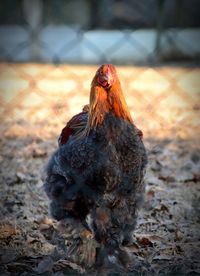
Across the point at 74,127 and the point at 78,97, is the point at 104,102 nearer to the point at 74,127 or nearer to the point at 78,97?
the point at 74,127

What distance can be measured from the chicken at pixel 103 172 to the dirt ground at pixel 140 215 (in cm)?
22

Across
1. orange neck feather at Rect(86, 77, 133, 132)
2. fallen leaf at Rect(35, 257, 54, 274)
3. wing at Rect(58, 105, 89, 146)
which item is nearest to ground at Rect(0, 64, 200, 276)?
fallen leaf at Rect(35, 257, 54, 274)

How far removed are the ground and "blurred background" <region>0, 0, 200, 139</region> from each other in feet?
0.06

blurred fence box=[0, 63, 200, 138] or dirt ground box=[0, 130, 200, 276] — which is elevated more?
blurred fence box=[0, 63, 200, 138]

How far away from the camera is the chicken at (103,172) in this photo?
2.48 m

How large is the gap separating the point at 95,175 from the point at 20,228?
817 mm

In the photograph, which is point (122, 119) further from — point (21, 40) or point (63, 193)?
point (21, 40)

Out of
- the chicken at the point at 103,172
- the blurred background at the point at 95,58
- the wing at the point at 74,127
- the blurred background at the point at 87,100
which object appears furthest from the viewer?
the blurred background at the point at 95,58

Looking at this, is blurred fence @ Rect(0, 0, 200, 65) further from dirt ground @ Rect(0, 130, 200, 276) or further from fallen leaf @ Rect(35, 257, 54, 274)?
fallen leaf @ Rect(35, 257, 54, 274)

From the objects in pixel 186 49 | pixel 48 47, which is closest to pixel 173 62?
pixel 186 49

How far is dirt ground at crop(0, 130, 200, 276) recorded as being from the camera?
271cm

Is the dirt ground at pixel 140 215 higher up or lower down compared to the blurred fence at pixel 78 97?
lower down

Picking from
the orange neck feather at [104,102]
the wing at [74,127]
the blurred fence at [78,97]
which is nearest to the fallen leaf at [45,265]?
the wing at [74,127]

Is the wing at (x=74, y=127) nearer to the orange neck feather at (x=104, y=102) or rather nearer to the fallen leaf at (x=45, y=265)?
the orange neck feather at (x=104, y=102)
